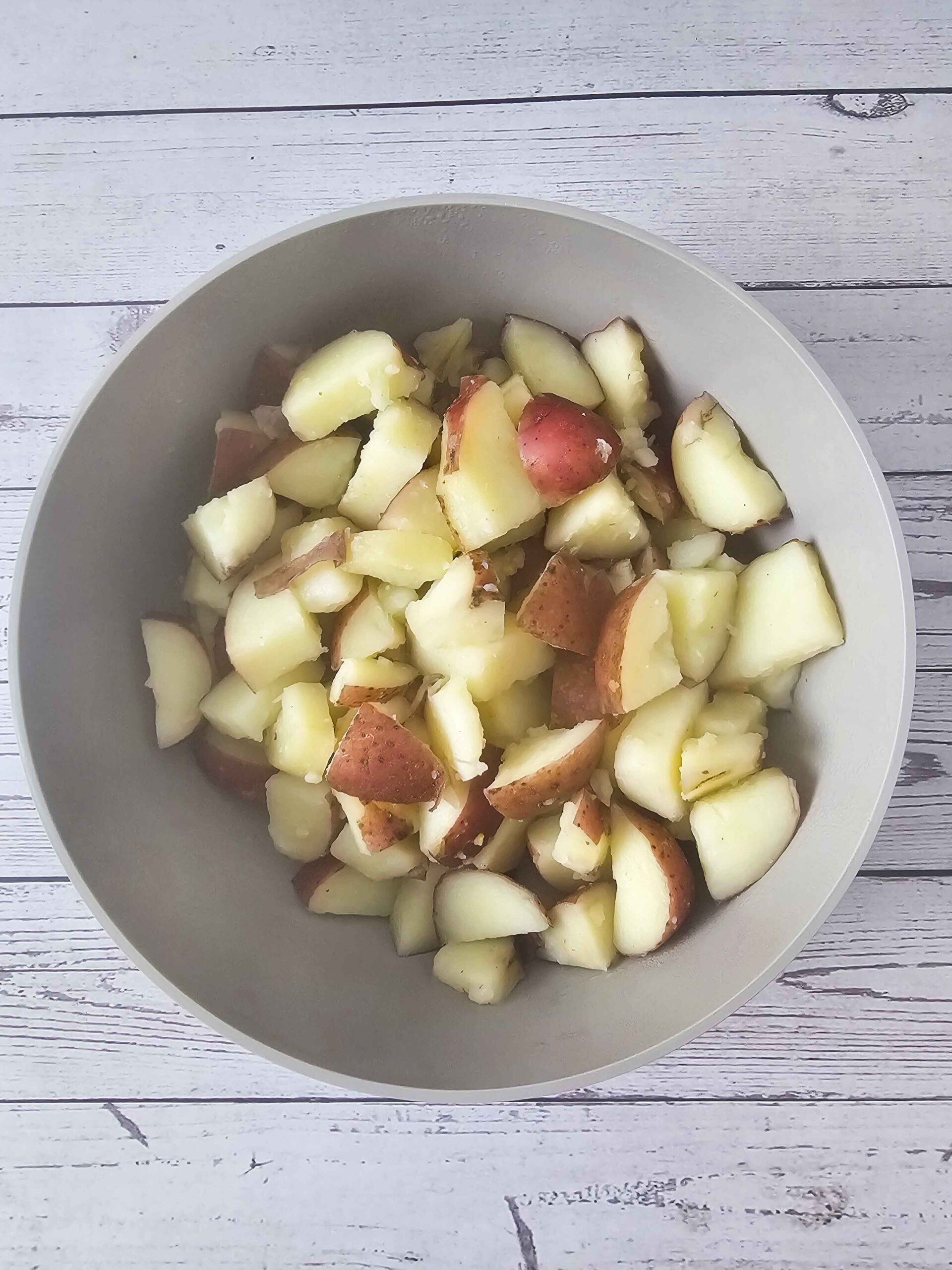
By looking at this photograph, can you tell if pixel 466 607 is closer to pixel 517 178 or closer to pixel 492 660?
pixel 492 660

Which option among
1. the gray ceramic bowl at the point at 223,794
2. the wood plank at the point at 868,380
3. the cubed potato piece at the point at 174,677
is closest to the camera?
the gray ceramic bowl at the point at 223,794

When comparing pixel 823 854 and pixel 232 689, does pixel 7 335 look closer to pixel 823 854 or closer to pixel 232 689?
pixel 232 689

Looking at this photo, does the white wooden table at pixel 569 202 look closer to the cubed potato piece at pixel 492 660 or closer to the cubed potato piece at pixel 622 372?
the cubed potato piece at pixel 622 372

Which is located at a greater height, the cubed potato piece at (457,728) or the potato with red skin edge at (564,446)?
the potato with red skin edge at (564,446)

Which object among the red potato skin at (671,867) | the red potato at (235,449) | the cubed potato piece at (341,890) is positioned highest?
the red potato at (235,449)

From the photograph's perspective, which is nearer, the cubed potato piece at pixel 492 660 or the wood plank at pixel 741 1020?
the cubed potato piece at pixel 492 660

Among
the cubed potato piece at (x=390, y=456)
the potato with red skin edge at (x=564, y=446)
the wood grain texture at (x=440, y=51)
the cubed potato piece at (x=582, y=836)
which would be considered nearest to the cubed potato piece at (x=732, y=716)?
the cubed potato piece at (x=582, y=836)

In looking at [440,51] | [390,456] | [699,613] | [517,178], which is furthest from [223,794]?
[440,51]
